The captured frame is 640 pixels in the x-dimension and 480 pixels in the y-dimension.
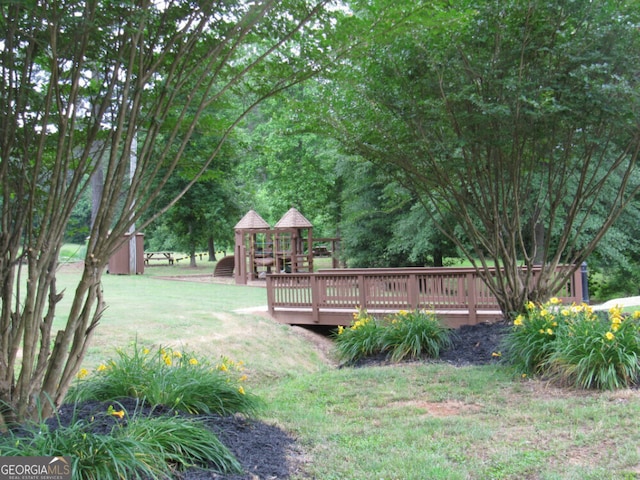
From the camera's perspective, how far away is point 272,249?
23.6 meters

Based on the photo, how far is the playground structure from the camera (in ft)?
73.8

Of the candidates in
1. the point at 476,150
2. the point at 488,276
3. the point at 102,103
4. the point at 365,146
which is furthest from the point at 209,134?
the point at 488,276

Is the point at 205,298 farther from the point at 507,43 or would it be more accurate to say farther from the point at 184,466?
the point at 184,466

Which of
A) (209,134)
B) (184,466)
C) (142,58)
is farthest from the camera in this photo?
(209,134)

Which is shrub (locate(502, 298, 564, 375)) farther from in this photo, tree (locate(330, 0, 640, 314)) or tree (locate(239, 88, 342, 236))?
tree (locate(239, 88, 342, 236))

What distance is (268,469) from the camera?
349 centimetres

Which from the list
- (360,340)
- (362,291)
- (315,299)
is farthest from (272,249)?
(360,340)

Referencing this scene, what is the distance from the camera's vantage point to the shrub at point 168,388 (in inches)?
162

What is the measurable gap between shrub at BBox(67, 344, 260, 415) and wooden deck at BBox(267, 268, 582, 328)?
619 centimetres

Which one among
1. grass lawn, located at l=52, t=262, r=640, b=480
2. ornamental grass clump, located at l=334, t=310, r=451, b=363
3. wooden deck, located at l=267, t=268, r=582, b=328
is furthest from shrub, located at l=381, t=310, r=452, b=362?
wooden deck, located at l=267, t=268, r=582, b=328

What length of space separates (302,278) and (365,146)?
17.2 feet

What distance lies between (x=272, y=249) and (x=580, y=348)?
60.5 feet

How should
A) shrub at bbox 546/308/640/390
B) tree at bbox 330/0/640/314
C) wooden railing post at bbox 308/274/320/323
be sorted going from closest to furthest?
shrub at bbox 546/308/640/390 < tree at bbox 330/0/640/314 < wooden railing post at bbox 308/274/320/323
